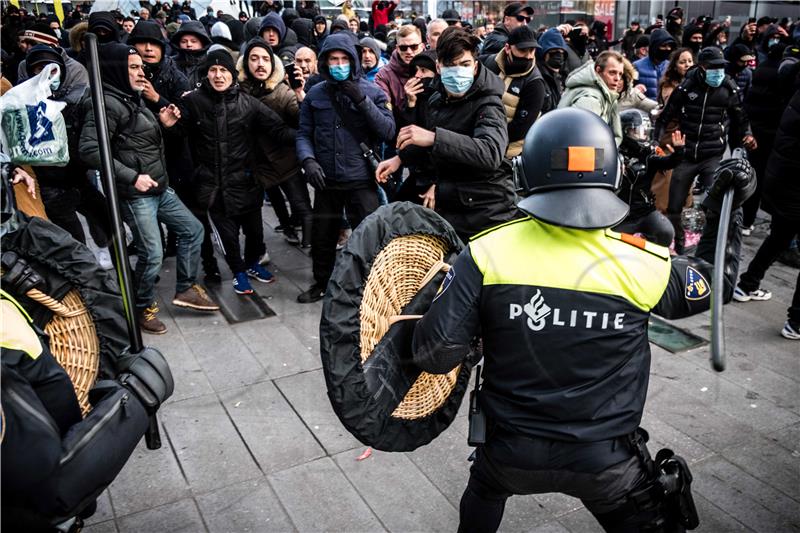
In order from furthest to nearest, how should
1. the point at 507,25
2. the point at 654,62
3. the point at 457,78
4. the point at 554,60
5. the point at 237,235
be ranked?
the point at 654,62 < the point at 507,25 < the point at 554,60 < the point at 237,235 < the point at 457,78

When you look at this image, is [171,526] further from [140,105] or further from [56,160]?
[140,105]

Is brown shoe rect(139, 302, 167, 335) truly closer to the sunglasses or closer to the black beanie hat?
the black beanie hat

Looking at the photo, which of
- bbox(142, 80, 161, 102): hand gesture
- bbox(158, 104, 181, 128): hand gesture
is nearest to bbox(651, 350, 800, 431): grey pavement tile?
bbox(158, 104, 181, 128): hand gesture

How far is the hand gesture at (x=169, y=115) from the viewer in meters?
5.20

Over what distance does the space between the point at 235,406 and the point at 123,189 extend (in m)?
1.80

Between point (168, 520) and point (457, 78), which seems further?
point (457, 78)

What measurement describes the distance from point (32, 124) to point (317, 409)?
226 centimetres

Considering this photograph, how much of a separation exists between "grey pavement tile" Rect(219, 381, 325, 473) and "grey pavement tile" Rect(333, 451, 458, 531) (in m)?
0.23

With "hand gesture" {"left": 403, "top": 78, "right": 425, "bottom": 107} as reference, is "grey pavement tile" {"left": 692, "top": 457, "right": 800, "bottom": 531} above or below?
below

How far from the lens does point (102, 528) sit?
312 cm


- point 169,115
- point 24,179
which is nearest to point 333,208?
point 169,115

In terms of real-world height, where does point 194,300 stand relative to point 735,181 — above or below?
below

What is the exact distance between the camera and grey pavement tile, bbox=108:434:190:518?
3.30 metres

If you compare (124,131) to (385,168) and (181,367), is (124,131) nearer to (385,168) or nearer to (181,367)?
(181,367)
